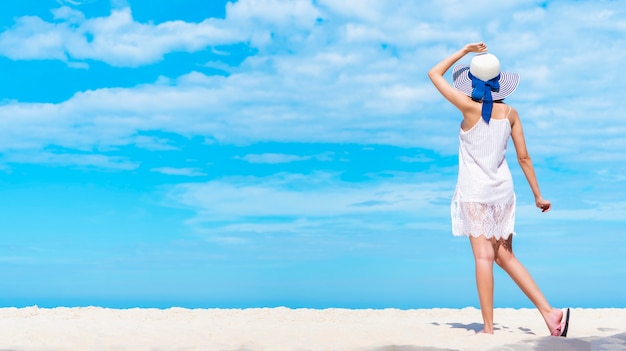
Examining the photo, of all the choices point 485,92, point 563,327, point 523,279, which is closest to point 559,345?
point 563,327

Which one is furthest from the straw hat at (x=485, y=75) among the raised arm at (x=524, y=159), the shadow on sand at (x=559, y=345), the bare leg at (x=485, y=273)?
the shadow on sand at (x=559, y=345)

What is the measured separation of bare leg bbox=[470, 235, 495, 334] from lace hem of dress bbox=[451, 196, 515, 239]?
92mm

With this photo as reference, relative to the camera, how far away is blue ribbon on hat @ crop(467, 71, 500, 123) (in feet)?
22.7

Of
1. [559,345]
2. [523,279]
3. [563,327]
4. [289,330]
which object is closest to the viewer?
[559,345]

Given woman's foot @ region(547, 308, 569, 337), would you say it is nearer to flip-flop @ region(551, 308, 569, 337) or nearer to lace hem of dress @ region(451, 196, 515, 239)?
flip-flop @ region(551, 308, 569, 337)

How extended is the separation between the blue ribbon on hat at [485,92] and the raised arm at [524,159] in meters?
0.30

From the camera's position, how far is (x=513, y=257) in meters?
7.24

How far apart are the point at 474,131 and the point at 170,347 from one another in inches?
139

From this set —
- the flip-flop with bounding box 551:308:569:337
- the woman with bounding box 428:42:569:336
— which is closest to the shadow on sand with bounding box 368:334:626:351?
the flip-flop with bounding box 551:308:569:337

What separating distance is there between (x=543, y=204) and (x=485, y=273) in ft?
3.27

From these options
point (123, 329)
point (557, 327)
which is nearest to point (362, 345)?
point (557, 327)

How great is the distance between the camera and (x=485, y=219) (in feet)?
22.9

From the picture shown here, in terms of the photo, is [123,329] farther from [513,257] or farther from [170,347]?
[513,257]

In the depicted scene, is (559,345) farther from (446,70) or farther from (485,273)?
(446,70)
